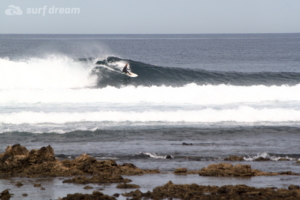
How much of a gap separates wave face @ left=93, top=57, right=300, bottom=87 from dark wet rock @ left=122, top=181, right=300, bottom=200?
2131 cm

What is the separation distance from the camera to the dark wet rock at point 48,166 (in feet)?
33.1

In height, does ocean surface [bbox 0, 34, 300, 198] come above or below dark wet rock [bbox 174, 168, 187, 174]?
above

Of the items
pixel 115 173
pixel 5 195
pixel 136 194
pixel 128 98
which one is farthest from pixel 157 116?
pixel 5 195

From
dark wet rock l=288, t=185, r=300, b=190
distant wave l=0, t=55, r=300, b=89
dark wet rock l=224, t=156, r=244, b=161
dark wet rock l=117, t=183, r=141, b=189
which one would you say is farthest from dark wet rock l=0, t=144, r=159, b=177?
distant wave l=0, t=55, r=300, b=89

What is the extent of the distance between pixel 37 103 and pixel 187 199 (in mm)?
16922

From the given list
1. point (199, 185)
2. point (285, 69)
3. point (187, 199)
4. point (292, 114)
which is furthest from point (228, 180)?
point (285, 69)

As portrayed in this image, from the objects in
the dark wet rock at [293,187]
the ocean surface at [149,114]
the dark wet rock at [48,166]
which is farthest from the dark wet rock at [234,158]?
the dark wet rock at [293,187]

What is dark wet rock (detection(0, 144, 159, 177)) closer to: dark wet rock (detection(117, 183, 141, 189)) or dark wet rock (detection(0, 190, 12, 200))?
dark wet rock (detection(117, 183, 141, 189))

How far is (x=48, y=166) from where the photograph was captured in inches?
403

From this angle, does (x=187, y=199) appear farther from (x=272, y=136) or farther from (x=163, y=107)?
(x=163, y=107)

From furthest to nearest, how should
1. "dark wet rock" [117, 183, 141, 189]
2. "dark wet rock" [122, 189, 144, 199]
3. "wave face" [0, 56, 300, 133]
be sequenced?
"wave face" [0, 56, 300, 133], "dark wet rock" [117, 183, 141, 189], "dark wet rock" [122, 189, 144, 199]

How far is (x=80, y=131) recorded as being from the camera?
16672 millimetres

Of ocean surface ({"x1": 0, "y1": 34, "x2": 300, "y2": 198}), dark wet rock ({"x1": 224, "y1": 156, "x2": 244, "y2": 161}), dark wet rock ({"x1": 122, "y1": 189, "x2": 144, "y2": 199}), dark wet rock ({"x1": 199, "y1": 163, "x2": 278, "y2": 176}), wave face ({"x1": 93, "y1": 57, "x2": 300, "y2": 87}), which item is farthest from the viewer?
wave face ({"x1": 93, "y1": 57, "x2": 300, "y2": 87})

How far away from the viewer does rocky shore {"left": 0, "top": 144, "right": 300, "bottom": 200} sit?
26.1 ft
